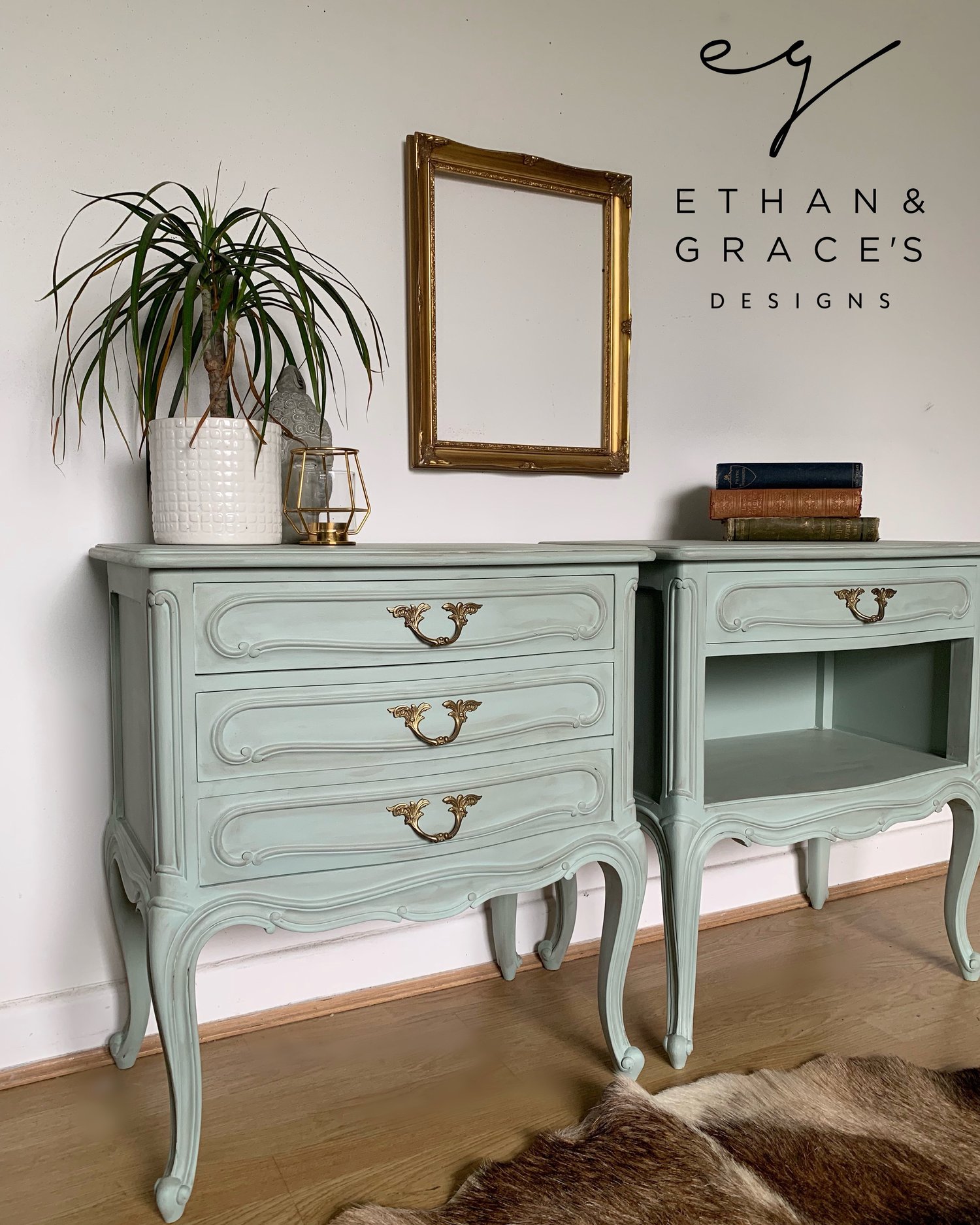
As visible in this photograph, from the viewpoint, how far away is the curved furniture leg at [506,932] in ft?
6.33

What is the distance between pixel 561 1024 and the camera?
5.81 feet

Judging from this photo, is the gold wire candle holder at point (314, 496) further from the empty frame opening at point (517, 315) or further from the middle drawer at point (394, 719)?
the empty frame opening at point (517, 315)

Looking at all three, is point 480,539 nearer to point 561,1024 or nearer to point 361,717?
point 361,717

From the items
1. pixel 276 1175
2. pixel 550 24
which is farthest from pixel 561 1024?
pixel 550 24

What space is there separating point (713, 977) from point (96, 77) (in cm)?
199

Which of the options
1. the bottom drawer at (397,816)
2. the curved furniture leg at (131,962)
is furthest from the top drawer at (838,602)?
the curved furniture leg at (131,962)

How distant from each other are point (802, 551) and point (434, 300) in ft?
2.71


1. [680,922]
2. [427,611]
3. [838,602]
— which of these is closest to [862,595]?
[838,602]

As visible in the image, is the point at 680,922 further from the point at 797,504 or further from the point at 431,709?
the point at 797,504

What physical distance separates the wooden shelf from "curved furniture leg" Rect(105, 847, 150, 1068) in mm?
989

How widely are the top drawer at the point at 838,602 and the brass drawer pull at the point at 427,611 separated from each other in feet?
1.44

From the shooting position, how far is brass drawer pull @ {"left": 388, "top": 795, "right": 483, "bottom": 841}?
4.42 feet

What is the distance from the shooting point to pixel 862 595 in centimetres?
171

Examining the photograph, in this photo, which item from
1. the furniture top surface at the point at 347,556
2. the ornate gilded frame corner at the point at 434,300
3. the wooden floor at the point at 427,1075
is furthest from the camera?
the ornate gilded frame corner at the point at 434,300
